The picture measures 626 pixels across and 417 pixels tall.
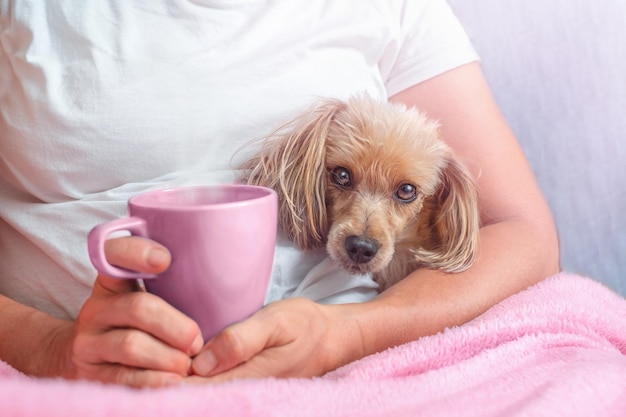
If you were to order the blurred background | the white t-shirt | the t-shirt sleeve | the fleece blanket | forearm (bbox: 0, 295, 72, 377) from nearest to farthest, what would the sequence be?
the fleece blanket, forearm (bbox: 0, 295, 72, 377), the white t-shirt, the t-shirt sleeve, the blurred background

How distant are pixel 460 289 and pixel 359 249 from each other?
0.14 meters

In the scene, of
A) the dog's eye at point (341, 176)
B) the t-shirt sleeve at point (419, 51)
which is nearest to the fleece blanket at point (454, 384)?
the dog's eye at point (341, 176)

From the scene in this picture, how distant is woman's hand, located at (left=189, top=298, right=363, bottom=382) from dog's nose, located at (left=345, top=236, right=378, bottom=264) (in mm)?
72

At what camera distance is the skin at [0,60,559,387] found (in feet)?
1.76

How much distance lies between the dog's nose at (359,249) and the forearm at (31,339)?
1.13ft

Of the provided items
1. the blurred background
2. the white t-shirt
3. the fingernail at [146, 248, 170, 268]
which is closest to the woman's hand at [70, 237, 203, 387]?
the fingernail at [146, 248, 170, 268]

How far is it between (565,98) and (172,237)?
902mm

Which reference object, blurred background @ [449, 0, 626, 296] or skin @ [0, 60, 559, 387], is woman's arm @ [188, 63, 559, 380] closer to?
skin @ [0, 60, 559, 387]

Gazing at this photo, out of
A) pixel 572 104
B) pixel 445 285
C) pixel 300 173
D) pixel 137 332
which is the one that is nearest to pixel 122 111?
pixel 300 173

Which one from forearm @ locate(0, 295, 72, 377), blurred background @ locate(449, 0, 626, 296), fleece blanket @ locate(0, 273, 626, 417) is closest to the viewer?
fleece blanket @ locate(0, 273, 626, 417)

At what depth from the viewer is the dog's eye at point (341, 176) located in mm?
844

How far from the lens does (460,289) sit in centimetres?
80

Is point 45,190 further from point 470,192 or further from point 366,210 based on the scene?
point 470,192

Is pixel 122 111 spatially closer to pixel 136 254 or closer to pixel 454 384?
pixel 136 254
